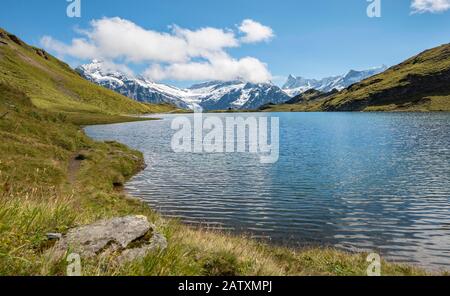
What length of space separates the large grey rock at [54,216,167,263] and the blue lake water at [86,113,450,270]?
46.9 ft

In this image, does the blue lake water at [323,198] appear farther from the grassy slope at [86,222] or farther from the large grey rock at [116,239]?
the large grey rock at [116,239]

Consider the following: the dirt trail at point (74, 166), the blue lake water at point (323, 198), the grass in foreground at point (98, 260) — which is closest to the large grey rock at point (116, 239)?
the grass in foreground at point (98, 260)

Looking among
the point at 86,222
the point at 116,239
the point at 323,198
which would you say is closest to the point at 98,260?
the point at 116,239

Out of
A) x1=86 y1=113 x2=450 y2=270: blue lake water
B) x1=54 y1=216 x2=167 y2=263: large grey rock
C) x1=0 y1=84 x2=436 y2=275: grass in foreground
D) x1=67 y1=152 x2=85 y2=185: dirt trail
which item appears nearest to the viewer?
x1=0 y1=84 x2=436 y2=275: grass in foreground

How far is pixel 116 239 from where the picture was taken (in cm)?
918

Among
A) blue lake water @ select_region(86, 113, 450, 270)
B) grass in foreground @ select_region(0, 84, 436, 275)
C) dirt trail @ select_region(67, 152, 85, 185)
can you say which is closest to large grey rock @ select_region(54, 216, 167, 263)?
grass in foreground @ select_region(0, 84, 436, 275)

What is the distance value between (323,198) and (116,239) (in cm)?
2590

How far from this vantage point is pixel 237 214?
94.9ft

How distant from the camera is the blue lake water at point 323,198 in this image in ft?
75.8

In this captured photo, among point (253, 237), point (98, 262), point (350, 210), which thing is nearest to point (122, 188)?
point (253, 237)

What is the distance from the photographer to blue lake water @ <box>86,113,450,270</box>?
23.1 metres

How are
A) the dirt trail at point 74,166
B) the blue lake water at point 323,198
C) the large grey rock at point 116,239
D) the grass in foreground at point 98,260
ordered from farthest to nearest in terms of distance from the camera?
the dirt trail at point 74,166
the blue lake water at point 323,198
the large grey rock at point 116,239
the grass in foreground at point 98,260

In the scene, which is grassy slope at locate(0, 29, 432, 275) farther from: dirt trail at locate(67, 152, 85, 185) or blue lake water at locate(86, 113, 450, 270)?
blue lake water at locate(86, 113, 450, 270)

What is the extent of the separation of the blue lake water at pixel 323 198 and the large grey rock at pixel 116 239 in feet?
46.9
